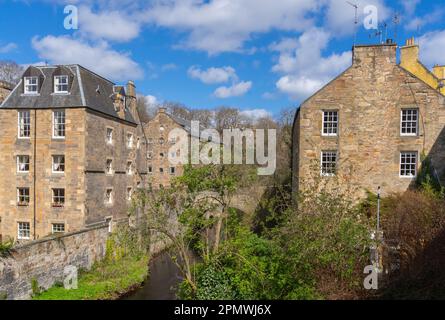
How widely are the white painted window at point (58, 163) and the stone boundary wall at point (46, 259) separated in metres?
4.47

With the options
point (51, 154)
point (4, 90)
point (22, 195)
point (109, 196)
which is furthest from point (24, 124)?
point (109, 196)

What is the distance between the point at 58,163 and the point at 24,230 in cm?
502

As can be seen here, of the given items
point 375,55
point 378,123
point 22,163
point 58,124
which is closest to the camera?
point 375,55

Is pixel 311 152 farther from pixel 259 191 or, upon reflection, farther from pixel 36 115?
A: pixel 36 115

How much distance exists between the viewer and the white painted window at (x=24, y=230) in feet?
74.0

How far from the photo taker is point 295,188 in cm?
2344

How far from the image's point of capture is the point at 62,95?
22.7 metres

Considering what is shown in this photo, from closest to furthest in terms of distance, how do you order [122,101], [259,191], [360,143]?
[360,143] → [122,101] → [259,191]

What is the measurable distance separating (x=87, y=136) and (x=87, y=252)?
24.2ft

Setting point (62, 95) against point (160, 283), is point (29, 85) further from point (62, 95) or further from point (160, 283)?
point (160, 283)

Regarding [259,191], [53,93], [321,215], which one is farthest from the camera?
[259,191]

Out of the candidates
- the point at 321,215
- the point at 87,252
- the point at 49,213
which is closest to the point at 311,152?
the point at 321,215

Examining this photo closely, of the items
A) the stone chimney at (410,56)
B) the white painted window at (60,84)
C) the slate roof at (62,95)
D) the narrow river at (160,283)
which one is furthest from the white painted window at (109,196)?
the stone chimney at (410,56)

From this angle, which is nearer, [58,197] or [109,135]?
[58,197]
